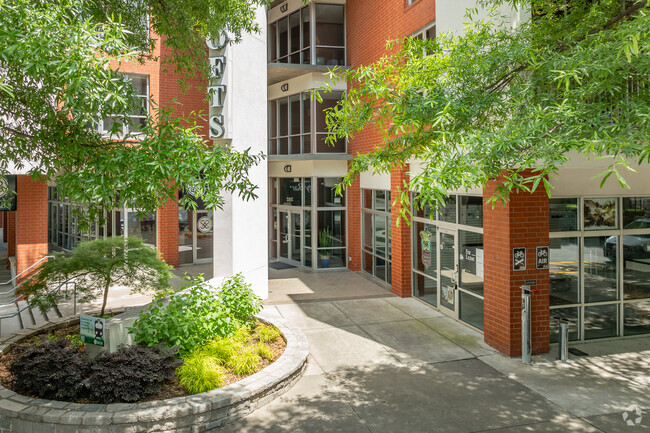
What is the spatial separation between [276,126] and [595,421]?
1491 centimetres

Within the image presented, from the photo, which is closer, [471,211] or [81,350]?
[81,350]

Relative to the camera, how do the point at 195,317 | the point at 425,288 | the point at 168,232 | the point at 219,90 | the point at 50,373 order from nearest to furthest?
the point at 50,373
the point at 195,317
the point at 219,90
the point at 425,288
the point at 168,232

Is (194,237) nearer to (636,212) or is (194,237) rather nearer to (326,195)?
(326,195)

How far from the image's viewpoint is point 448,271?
11.3 meters

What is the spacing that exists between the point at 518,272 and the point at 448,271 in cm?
266

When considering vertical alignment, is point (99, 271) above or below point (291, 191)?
below

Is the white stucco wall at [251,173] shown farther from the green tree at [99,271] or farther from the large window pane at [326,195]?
the large window pane at [326,195]

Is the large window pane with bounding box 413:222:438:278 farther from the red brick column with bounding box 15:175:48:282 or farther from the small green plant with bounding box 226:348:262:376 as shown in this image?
the red brick column with bounding box 15:175:48:282

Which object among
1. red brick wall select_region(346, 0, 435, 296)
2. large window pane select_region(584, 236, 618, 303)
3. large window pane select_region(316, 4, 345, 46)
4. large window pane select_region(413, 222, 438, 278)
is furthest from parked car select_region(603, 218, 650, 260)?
large window pane select_region(316, 4, 345, 46)

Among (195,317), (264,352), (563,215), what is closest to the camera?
(264,352)

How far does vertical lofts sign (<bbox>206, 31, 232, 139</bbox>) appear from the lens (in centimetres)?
1221

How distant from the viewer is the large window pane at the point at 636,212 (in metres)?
9.45

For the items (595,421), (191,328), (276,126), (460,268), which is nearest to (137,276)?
(191,328)

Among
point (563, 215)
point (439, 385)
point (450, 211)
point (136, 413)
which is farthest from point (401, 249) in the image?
point (136, 413)
